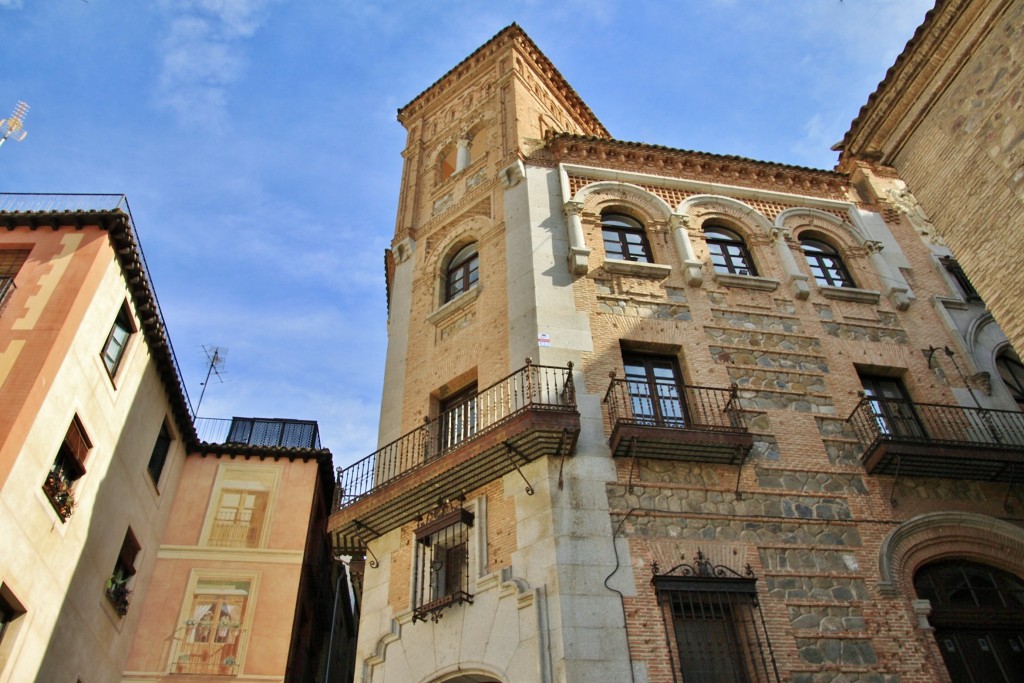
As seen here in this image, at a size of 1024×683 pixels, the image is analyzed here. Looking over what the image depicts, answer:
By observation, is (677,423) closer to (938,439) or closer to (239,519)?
(938,439)

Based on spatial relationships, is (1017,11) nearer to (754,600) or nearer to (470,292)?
(754,600)

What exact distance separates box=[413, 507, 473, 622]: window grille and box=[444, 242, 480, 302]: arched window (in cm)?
546

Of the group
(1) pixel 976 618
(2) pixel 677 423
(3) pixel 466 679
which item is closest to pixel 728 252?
(2) pixel 677 423

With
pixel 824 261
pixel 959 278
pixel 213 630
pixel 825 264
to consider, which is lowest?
pixel 213 630

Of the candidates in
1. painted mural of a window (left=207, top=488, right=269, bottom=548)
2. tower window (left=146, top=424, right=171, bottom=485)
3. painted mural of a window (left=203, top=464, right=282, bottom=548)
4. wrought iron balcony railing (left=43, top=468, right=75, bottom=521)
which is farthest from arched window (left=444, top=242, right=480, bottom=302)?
tower window (left=146, top=424, right=171, bottom=485)

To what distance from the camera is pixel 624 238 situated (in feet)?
51.6

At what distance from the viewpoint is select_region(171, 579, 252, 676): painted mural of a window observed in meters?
16.9

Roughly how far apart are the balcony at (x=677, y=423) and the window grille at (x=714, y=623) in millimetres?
1604

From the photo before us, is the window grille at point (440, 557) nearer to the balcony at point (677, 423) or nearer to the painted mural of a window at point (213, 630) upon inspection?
the balcony at point (677, 423)

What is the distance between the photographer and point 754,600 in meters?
10.1

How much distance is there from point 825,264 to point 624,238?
14.5 feet

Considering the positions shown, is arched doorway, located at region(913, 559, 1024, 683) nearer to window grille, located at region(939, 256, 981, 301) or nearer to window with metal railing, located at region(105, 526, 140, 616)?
window grille, located at region(939, 256, 981, 301)

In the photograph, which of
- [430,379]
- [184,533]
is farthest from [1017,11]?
[184,533]

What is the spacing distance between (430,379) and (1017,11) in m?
10.3
